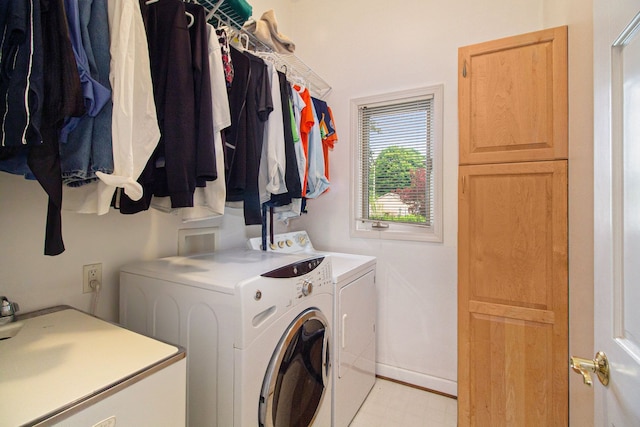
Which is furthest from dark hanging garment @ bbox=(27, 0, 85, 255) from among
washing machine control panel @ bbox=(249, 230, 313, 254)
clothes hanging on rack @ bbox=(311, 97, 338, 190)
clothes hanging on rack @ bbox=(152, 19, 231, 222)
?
clothes hanging on rack @ bbox=(311, 97, 338, 190)

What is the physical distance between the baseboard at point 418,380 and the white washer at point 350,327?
0.12 metres

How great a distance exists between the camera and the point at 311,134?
199 centimetres

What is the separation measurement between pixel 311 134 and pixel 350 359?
1456 millimetres

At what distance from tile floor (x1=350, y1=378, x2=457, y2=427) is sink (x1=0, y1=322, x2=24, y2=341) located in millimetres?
1707

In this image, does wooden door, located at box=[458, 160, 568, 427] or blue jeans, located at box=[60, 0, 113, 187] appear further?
wooden door, located at box=[458, 160, 568, 427]

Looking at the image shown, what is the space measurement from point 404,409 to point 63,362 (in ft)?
6.37

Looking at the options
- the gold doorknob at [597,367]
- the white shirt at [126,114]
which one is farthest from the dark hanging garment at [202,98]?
the gold doorknob at [597,367]

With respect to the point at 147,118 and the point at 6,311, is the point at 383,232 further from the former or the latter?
the point at 6,311

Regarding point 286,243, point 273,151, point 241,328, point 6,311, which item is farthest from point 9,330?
point 286,243

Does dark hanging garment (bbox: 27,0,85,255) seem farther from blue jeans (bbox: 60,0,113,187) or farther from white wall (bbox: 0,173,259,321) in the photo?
white wall (bbox: 0,173,259,321)

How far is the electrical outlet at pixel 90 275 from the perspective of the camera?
126 cm

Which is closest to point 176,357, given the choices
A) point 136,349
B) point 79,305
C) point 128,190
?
point 136,349

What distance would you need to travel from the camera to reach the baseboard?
2082 mm

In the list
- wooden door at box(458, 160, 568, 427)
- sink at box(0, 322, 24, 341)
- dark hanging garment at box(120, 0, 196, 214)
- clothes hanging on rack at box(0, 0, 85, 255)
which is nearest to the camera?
clothes hanging on rack at box(0, 0, 85, 255)
